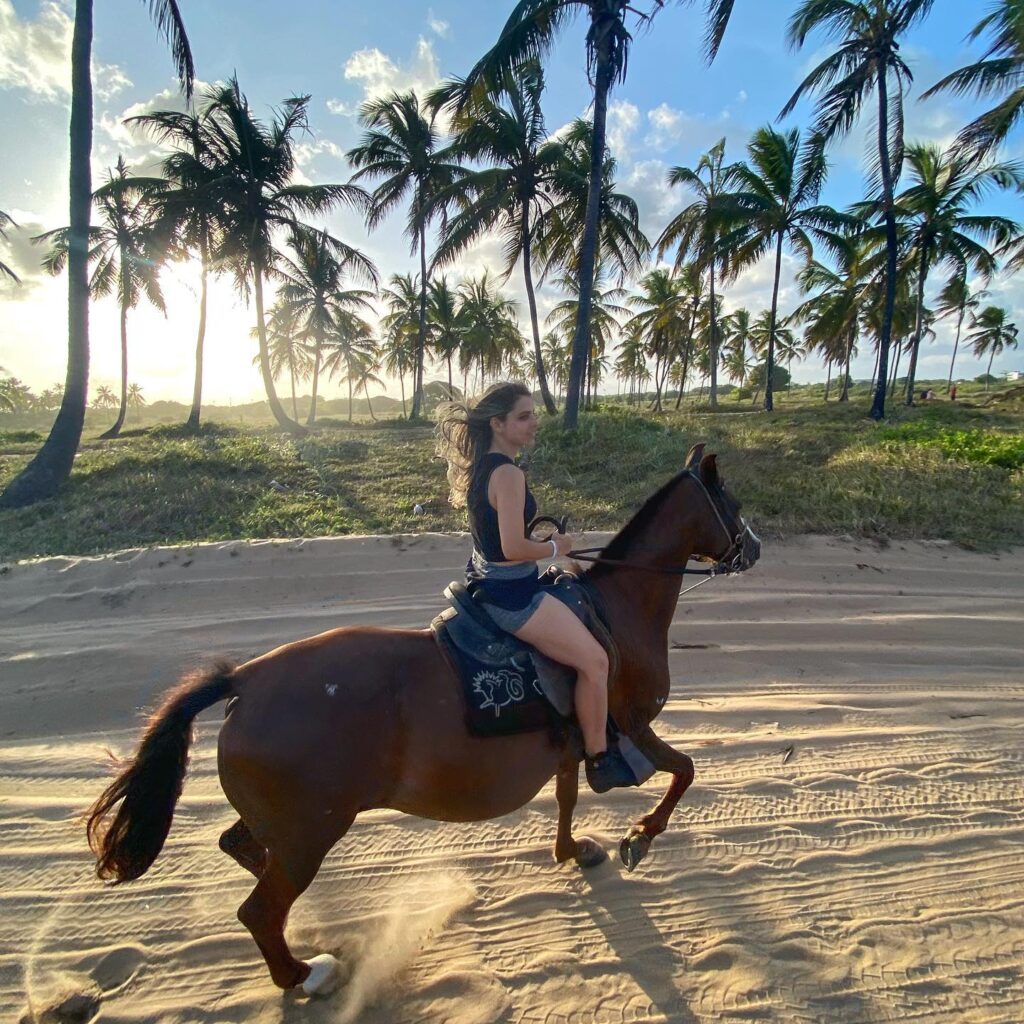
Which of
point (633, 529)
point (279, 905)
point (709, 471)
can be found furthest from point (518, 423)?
point (279, 905)

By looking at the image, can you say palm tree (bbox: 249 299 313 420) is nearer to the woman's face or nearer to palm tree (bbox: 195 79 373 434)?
palm tree (bbox: 195 79 373 434)

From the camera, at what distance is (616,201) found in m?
18.5

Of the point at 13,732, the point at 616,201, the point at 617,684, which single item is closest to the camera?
the point at 617,684

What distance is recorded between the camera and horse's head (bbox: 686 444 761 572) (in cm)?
314

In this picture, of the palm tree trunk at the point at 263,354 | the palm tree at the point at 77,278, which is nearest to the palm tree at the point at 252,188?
the palm tree trunk at the point at 263,354

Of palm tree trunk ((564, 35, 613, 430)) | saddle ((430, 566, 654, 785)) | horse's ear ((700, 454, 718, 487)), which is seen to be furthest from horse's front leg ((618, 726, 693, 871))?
palm tree trunk ((564, 35, 613, 430))

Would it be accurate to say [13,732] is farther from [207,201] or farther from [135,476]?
[207,201]

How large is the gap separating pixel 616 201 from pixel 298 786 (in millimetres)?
20238

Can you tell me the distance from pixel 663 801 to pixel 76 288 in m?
13.6

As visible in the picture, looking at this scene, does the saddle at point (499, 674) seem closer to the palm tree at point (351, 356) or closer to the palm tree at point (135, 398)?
the palm tree at point (351, 356)

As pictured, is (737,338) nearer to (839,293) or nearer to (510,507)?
(839,293)

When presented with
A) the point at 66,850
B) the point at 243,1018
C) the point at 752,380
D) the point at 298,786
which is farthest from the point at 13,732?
the point at 752,380

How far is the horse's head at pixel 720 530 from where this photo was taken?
314 cm

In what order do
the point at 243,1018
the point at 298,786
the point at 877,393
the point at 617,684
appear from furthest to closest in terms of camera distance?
the point at 877,393, the point at 617,684, the point at 243,1018, the point at 298,786
